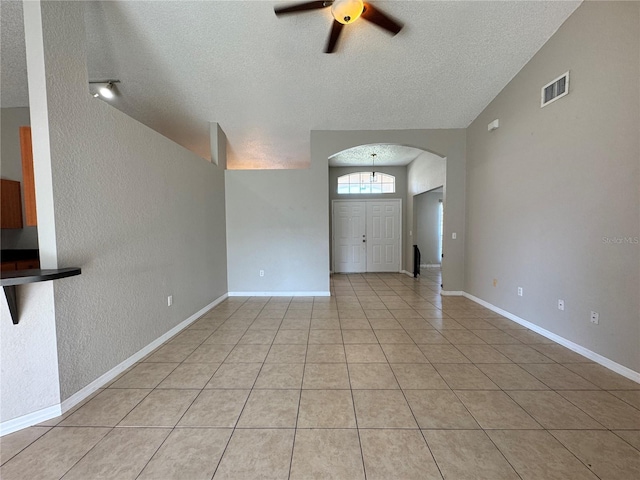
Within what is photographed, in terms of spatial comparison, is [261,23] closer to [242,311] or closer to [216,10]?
[216,10]

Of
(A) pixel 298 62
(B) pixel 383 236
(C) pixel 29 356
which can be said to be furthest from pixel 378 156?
(C) pixel 29 356

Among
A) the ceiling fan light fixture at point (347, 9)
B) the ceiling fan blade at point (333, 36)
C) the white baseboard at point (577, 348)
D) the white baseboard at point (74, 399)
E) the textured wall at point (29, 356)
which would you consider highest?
the ceiling fan blade at point (333, 36)

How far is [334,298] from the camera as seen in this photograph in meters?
4.45

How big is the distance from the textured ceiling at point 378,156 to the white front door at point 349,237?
111 cm

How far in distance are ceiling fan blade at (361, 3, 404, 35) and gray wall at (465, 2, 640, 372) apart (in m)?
1.80

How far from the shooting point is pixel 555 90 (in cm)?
263

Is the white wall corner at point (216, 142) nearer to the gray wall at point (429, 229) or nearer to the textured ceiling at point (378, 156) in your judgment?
the textured ceiling at point (378, 156)

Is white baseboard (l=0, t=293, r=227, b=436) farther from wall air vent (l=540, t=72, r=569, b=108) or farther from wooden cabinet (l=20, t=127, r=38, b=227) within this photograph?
wall air vent (l=540, t=72, r=569, b=108)

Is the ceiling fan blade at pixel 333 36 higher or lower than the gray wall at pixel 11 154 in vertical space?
higher

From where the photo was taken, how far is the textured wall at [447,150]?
4.35 meters

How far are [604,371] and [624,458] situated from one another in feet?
3.76

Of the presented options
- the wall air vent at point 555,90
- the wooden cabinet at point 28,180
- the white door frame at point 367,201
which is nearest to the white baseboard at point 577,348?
the wall air vent at point 555,90

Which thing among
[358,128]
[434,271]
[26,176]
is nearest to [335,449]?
[26,176]

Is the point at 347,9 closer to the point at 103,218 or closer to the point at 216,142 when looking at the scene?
the point at 103,218
